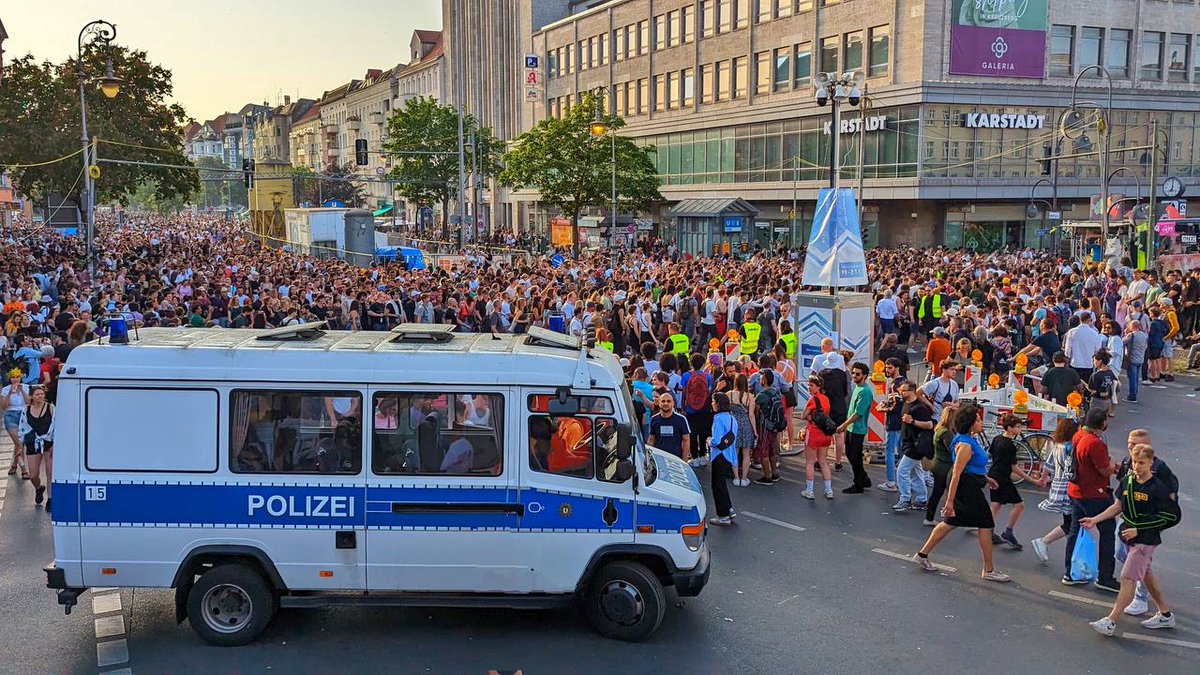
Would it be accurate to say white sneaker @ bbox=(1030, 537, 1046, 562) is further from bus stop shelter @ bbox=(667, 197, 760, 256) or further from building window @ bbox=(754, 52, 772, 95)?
building window @ bbox=(754, 52, 772, 95)

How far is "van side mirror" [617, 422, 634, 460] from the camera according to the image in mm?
7441

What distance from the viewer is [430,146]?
71938 millimetres

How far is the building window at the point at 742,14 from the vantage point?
2208 inches

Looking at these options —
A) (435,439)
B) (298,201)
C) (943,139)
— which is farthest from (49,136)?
(298,201)

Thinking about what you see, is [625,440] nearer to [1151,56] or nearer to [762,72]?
[762,72]

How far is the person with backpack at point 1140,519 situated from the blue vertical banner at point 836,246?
8716 mm

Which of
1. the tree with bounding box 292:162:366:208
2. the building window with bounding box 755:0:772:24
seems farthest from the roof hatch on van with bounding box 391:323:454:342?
the tree with bounding box 292:162:366:208

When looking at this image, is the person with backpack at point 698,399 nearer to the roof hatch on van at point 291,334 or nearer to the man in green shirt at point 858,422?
the man in green shirt at point 858,422

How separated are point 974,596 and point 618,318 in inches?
468

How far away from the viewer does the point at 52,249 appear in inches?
1738

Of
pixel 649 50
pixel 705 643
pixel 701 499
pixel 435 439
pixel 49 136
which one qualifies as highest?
pixel 649 50

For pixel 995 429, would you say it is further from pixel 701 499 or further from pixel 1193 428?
pixel 701 499

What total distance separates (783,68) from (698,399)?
44868mm

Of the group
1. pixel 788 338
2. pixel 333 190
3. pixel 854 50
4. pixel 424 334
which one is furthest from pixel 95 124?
pixel 333 190
